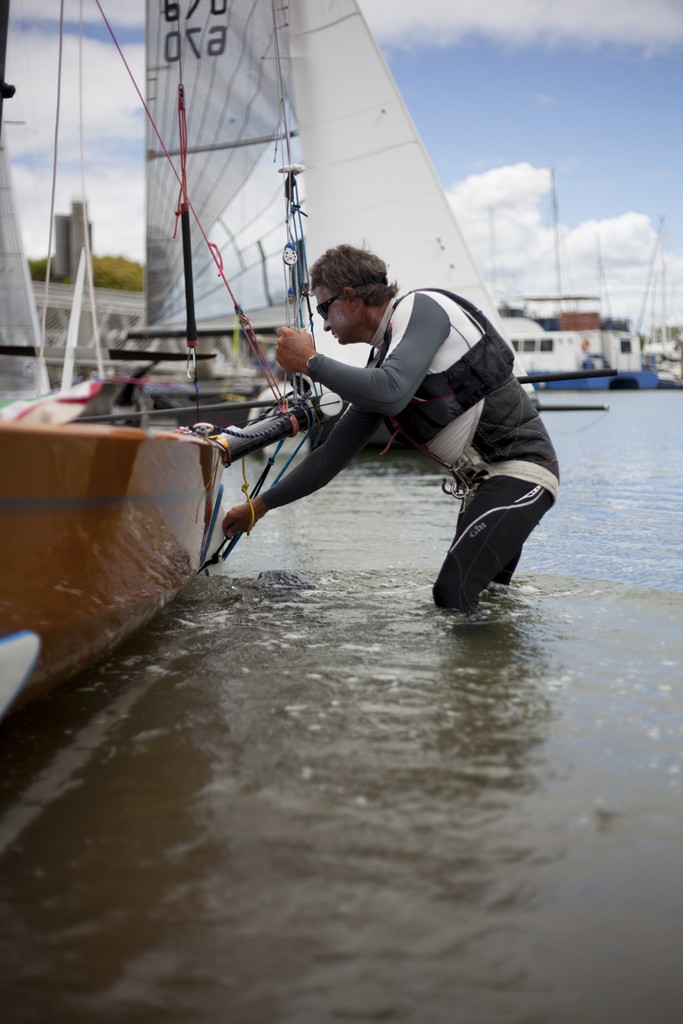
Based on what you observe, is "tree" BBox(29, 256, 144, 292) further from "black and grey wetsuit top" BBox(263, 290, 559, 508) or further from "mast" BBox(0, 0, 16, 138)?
"black and grey wetsuit top" BBox(263, 290, 559, 508)

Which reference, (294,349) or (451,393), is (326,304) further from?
(451,393)

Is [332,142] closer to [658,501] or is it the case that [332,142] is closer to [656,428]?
[658,501]

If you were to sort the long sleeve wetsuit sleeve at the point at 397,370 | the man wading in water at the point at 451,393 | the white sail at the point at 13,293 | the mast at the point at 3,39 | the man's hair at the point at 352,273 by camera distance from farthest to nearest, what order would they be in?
1. the white sail at the point at 13,293
2. the mast at the point at 3,39
3. the man's hair at the point at 352,273
4. the man wading in water at the point at 451,393
5. the long sleeve wetsuit sleeve at the point at 397,370

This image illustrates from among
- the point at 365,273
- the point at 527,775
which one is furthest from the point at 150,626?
the point at 527,775

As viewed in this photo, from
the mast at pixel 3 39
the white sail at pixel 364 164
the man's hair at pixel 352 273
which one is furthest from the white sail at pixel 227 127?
the man's hair at pixel 352 273

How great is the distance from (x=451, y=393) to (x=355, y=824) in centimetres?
184

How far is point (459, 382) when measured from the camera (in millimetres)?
3398

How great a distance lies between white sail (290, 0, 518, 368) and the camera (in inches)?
415

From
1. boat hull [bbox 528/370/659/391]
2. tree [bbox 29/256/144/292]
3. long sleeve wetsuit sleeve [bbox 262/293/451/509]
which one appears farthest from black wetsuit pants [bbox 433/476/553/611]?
tree [bbox 29/256/144/292]

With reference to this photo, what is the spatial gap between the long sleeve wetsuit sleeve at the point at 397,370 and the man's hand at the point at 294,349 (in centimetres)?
8

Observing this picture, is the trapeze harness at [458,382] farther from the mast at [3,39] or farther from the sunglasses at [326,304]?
the mast at [3,39]

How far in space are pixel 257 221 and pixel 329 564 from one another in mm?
8154

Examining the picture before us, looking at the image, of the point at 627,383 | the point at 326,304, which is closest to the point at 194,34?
the point at 326,304

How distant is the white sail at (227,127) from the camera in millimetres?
11461
